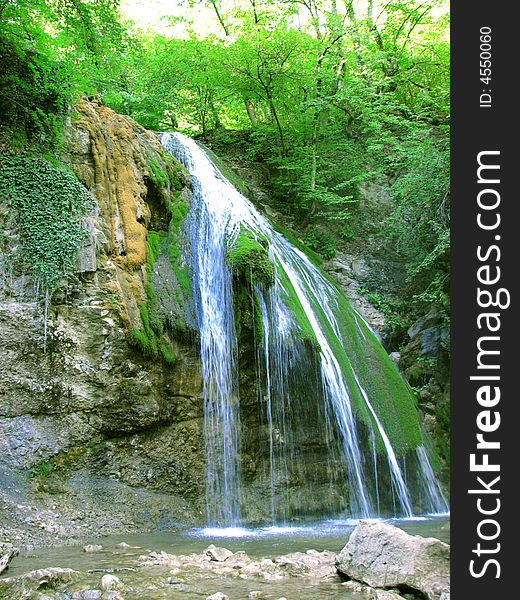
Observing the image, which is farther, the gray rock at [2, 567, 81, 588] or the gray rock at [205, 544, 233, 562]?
the gray rock at [205, 544, 233, 562]

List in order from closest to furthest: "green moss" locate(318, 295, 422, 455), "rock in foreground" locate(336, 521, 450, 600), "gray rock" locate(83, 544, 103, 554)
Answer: "rock in foreground" locate(336, 521, 450, 600) < "gray rock" locate(83, 544, 103, 554) < "green moss" locate(318, 295, 422, 455)

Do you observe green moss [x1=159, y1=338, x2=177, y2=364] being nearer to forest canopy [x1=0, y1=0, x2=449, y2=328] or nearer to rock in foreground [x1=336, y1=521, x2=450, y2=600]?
rock in foreground [x1=336, y1=521, x2=450, y2=600]

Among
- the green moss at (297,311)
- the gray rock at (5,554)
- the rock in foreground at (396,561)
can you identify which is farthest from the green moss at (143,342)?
the rock in foreground at (396,561)

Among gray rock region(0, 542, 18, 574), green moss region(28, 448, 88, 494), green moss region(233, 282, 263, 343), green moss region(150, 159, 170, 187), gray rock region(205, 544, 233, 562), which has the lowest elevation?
gray rock region(205, 544, 233, 562)

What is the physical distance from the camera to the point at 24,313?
23.2ft

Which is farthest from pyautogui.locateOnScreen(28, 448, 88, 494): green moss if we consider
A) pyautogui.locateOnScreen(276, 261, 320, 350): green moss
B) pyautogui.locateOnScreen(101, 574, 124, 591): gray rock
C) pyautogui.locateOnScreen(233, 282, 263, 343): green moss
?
pyautogui.locateOnScreen(276, 261, 320, 350): green moss

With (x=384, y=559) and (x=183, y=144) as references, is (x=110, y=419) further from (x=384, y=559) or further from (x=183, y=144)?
(x=183, y=144)

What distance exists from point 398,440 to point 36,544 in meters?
5.91

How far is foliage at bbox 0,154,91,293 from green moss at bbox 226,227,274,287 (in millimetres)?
2300

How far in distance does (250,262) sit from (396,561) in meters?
5.49

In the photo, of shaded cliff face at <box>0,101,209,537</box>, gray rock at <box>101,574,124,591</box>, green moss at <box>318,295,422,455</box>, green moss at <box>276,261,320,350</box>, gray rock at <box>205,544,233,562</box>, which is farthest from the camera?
green moss at <box>318,295,422,455</box>

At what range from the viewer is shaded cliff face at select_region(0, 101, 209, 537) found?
6676 millimetres

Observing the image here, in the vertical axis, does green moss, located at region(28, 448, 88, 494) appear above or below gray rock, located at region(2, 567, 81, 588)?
above

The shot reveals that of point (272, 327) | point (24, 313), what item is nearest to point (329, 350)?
point (272, 327)
